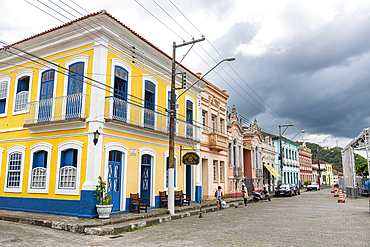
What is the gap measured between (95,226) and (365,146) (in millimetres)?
21617

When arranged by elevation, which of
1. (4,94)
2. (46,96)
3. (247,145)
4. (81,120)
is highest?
(4,94)

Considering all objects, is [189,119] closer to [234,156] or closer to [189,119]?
[189,119]

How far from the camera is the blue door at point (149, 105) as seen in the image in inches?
578

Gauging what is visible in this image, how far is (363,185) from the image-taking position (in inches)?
1201

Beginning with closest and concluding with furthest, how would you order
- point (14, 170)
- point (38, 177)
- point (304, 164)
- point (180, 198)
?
point (38, 177) < point (14, 170) < point (180, 198) < point (304, 164)

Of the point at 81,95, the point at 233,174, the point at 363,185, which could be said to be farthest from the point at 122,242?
the point at 363,185

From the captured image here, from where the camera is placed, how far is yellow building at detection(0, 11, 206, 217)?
12172 millimetres

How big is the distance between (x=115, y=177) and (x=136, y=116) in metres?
2.96

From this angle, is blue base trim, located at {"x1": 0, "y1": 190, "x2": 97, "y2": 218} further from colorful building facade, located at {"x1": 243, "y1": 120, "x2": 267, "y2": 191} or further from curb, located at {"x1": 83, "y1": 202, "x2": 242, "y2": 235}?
colorful building facade, located at {"x1": 243, "y1": 120, "x2": 267, "y2": 191}

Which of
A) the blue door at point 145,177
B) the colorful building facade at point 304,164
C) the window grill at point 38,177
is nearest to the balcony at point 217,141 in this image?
the blue door at point 145,177

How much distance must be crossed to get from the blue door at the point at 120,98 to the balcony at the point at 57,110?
125 centimetres

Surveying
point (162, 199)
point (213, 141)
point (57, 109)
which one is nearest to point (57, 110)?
point (57, 109)

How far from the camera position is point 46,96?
1395 centimetres

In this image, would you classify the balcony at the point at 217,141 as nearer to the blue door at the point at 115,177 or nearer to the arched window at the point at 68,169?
the blue door at the point at 115,177
